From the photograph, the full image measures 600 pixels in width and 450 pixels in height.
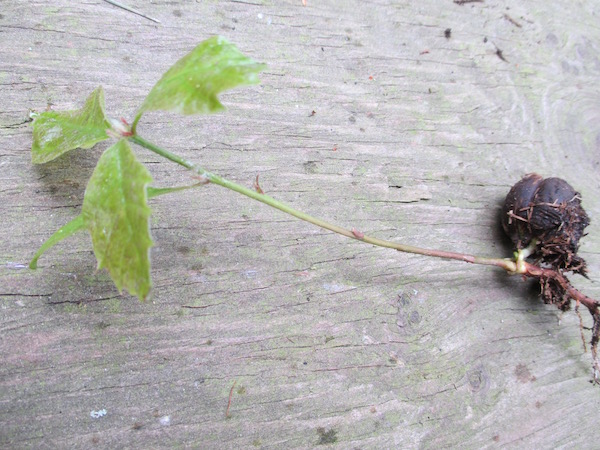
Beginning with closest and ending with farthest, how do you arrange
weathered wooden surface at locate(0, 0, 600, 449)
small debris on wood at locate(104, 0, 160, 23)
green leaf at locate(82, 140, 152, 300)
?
green leaf at locate(82, 140, 152, 300) → weathered wooden surface at locate(0, 0, 600, 449) → small debris on wood at locate(104, 0, 160, 23)

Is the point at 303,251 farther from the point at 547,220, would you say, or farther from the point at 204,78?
the point at 547,220

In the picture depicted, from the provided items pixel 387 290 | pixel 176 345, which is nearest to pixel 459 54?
pixel 387 290

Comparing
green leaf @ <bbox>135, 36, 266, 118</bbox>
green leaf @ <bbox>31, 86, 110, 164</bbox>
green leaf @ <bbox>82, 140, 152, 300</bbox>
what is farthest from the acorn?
green leaf @ <bbox>31, 86, 110, 164</bbox>

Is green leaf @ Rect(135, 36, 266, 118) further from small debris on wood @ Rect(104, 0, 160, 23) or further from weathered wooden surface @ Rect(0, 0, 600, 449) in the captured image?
small debris on wood @ Rect(104, 0, 160, 23)

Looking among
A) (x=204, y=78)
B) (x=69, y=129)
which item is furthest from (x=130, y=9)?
(x=204, y=78)

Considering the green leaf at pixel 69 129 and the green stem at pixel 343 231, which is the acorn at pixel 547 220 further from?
the green leaf at pixel 69 129

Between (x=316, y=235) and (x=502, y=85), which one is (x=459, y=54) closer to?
(x=502, y=85)
